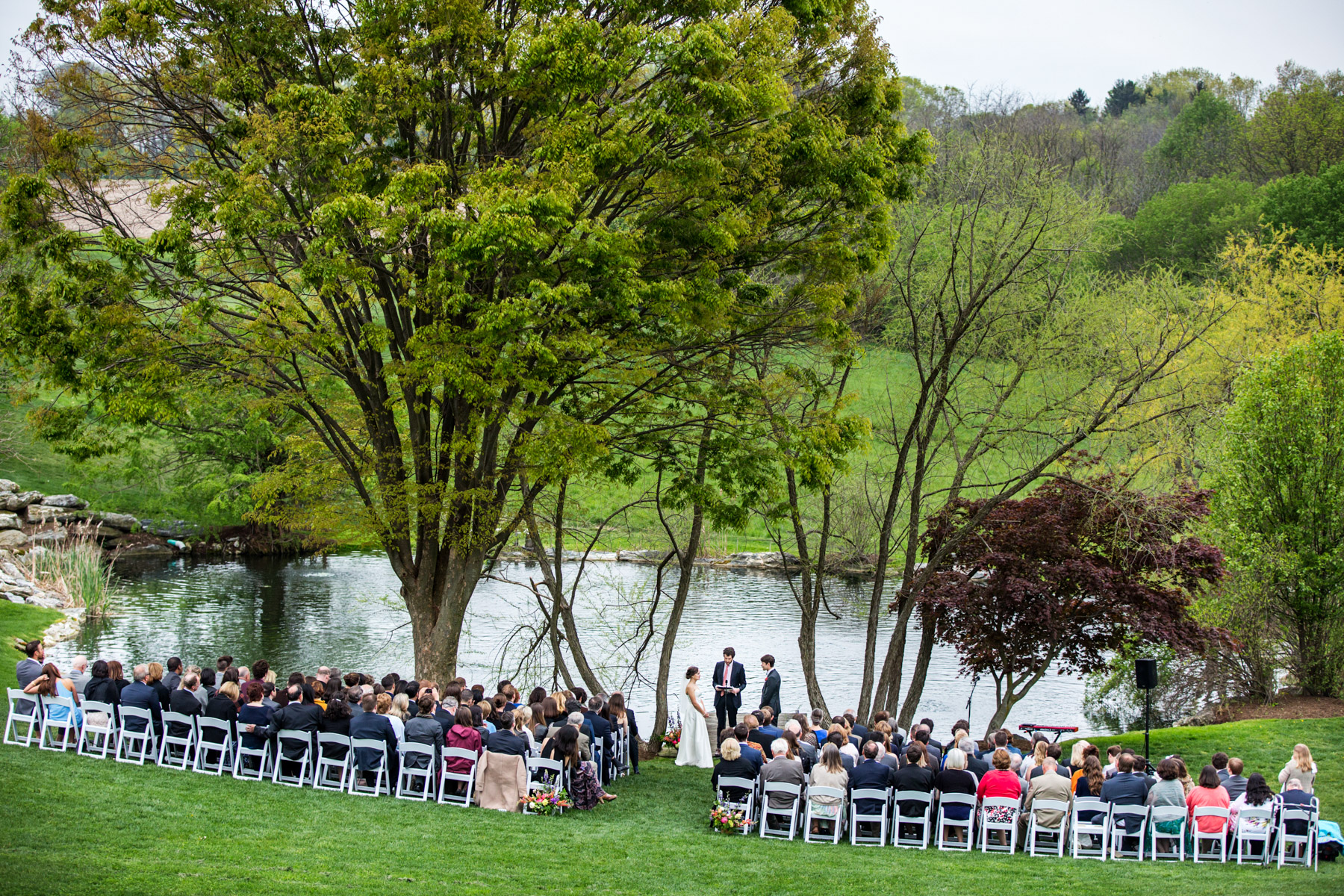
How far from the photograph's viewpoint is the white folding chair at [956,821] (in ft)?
33.2

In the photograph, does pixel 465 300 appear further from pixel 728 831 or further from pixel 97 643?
pixel 97 643

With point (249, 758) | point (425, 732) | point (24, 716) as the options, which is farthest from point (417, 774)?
→ point (24, 716)

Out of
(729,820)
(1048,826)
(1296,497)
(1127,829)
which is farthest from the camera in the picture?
(1296,497)

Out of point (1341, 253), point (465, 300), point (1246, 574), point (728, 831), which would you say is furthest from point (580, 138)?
point (1341, 253)

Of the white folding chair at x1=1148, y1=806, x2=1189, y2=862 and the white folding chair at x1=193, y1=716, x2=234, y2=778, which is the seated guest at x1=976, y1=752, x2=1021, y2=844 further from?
the white folding chair at x1=193, y1=716, x2=234, y2=778

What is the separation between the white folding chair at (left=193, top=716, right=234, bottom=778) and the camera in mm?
10891

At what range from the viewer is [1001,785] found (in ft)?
33.5

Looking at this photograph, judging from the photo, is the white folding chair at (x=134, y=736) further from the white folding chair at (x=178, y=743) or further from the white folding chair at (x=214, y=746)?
the white folding chair at (x=214, y=746)

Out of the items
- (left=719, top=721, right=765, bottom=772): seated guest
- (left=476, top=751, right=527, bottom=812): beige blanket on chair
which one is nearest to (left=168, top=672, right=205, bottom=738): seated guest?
(left=476, top=751, right=527, bottom=812): beige blanket on chair

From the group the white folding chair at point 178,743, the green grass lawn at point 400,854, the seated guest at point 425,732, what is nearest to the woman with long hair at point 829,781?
the green grass lawn at point 400,854

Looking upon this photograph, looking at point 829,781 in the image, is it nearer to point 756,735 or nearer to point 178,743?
point 756,735

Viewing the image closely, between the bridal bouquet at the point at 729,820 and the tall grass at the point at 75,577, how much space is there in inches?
834

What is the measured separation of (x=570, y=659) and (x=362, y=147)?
15.8 m

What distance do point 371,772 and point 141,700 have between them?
2.59 meters
